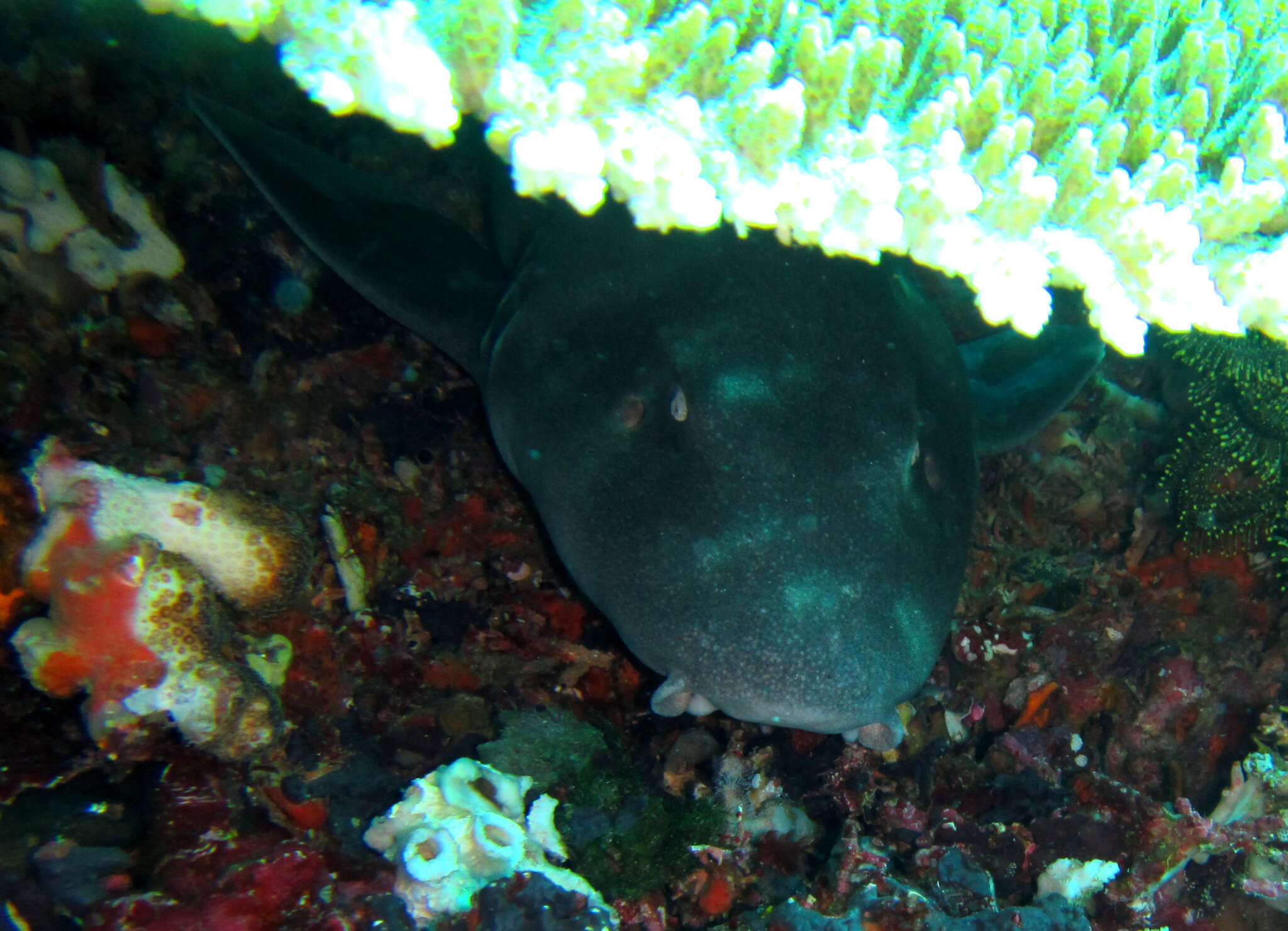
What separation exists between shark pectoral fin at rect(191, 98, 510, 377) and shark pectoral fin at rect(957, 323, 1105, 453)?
266 centimetres

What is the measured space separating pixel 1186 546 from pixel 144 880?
16.8 ft

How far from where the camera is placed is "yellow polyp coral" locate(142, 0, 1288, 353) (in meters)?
1.81

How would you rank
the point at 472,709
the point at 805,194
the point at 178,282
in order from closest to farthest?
the point at 805,194
the point at 472,709
the point at 178,282

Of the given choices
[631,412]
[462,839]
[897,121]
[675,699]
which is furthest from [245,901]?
[897,121]

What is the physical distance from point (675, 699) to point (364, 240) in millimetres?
2755

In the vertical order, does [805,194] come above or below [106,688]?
above

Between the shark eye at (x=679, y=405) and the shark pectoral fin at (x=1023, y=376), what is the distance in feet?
5.81

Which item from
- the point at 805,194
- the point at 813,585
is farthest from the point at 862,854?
the point at 805,194

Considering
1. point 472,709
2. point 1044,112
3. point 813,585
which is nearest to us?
point 813,585

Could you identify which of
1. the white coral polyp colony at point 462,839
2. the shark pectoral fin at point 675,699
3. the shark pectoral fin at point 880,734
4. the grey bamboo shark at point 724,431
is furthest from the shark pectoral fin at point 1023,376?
the white coral polyp colony at point 462,839

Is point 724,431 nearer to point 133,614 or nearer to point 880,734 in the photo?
point 880,734

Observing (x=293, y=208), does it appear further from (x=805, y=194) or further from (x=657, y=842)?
(x=657, y=842)

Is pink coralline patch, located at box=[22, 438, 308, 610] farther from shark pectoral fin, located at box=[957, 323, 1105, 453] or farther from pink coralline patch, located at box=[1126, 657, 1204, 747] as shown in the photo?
pink coralline patch, located at box=[1126, 657, 1204, 747]

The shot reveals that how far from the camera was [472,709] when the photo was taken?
310cm
